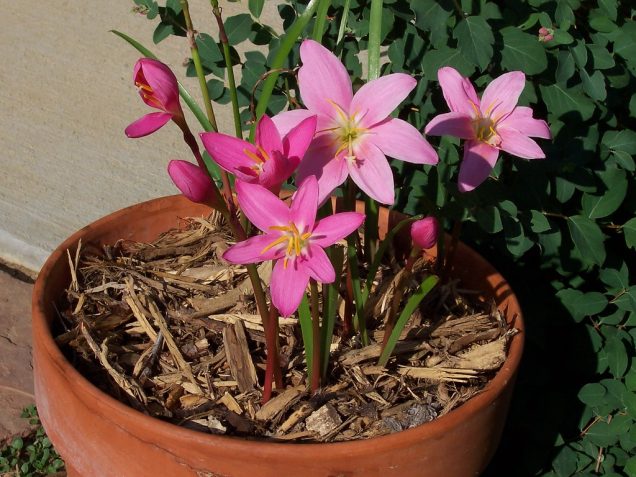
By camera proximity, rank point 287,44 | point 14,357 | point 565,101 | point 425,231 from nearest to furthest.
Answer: point 425,231 < point 287,44 < point 565,101 < point 14,357

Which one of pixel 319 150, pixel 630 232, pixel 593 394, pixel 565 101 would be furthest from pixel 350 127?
pixel 593 394

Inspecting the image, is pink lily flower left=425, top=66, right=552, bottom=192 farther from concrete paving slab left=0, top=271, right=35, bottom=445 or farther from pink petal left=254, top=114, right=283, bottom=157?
concrete paving slab left=0, top=271, right=35, bottom=445

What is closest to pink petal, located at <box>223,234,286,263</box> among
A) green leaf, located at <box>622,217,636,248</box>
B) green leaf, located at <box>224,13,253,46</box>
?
green leaf, located at <box>224,13,253,46</box>

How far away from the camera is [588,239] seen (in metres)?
1.34

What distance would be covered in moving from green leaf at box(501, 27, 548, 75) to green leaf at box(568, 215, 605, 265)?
260 mm

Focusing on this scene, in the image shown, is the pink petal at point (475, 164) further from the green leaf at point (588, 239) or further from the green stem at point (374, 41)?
the green leaf at point (588, 239)

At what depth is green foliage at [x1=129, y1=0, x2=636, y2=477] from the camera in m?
1.25

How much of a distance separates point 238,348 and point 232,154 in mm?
386

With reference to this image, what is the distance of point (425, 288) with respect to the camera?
1060mm

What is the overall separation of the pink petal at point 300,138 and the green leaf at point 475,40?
40 centimetres

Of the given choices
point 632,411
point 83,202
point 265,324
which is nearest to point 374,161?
point 265,324

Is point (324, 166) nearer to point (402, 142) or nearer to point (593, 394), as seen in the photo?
point (402, 142)

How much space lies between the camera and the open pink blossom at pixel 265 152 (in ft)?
2.82

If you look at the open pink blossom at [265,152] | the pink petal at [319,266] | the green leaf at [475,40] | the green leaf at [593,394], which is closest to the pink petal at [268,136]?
the open pink blossom at [265,152]
